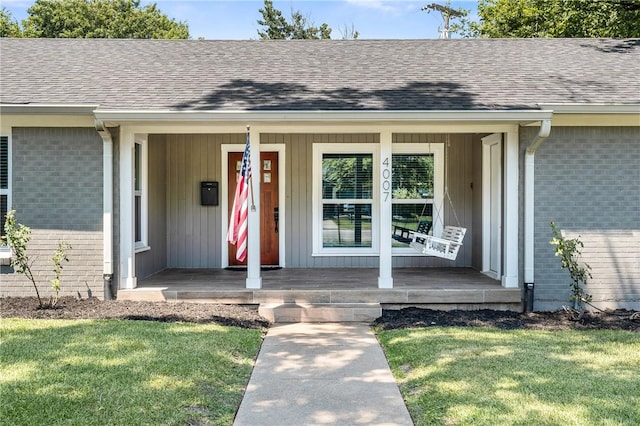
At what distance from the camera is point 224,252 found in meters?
10.0

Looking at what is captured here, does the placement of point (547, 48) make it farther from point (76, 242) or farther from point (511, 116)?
point (76, 242)

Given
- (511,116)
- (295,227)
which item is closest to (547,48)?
(511,116)

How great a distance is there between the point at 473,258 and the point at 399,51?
12.3 ft

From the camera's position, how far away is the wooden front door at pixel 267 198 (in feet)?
33.0

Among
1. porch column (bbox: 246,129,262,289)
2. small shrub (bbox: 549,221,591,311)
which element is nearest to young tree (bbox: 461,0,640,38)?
small shrub (bbox: 549,221,591,311)

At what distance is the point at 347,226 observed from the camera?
32.9 ft

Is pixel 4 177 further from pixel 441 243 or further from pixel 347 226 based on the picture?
pixel 441 243

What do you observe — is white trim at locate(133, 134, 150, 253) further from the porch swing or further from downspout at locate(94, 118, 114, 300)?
the porch swing

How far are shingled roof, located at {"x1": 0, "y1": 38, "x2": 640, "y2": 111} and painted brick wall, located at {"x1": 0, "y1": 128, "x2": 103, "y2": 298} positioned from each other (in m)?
0.50

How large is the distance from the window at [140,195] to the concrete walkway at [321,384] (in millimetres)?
3053

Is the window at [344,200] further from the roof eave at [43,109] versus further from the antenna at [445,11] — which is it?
A: the antenna at [445,11]

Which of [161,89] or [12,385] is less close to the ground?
[161,89]

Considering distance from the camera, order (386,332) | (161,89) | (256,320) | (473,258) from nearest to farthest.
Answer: (386,332) < (256,320) < (161,89) < (473,258)

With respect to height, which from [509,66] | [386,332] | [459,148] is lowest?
[386,332]
